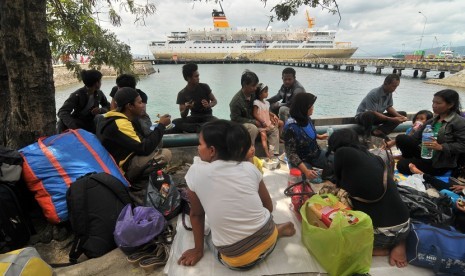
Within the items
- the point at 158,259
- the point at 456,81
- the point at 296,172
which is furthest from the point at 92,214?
the point at 456,81

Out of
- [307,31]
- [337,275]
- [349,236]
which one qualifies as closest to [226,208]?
[349,236]

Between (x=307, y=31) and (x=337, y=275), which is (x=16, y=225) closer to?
(x=337, y=275)

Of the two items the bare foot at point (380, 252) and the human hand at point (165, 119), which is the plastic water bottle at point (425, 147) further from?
the human hand at point (165, 119)

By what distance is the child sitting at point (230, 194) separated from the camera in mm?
1565

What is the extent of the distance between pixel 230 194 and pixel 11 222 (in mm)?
1721

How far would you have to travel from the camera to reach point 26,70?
2518mm

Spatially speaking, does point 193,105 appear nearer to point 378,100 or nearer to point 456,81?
point 378,100

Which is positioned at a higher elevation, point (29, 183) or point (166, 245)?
point (29, 183)

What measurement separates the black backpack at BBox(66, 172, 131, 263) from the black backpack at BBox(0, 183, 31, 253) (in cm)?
35

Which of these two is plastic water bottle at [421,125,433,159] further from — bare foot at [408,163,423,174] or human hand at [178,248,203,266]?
human hand at [178,248,203,266]

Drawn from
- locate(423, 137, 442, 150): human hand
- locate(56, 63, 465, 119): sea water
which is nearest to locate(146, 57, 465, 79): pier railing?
locate(56, 63, 465, 119): sea water

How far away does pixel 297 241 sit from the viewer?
2107 millimetres

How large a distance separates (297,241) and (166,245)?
1033mm

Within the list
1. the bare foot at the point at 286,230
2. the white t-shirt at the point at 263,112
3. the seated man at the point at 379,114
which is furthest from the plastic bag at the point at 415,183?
the white t-shirt at the point at 263,112
